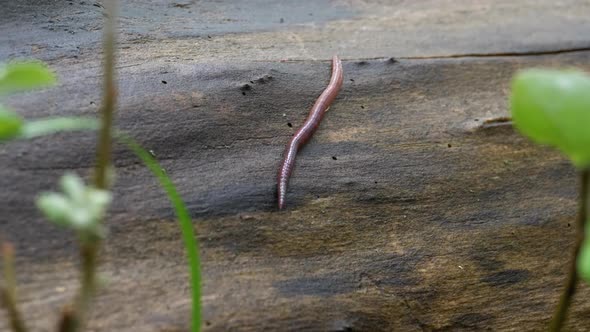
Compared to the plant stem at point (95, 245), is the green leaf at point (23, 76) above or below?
above

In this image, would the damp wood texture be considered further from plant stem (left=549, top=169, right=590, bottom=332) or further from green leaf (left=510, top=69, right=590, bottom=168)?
green leaf (left=510, top=69, right=590, bottom=168)

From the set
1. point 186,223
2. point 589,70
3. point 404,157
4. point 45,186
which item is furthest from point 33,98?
point 589,70

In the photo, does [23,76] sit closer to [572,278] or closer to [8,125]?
[8,125]

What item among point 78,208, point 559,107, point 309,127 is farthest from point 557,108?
point 309,127

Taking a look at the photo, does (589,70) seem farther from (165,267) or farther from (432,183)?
(165,267)

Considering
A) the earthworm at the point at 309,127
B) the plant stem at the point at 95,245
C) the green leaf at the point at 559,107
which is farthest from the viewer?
the earthworm at the point at 309,127

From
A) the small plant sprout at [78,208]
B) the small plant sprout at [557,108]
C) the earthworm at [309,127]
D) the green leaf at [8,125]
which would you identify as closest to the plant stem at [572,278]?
the small plant sprout at [557,108]

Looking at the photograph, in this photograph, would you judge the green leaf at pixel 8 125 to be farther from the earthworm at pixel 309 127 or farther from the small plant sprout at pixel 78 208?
the earthworm at pixel 309 127
